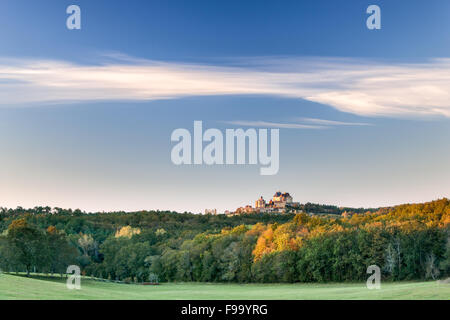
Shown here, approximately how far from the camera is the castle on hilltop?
170375 mm

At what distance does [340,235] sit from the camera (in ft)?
334

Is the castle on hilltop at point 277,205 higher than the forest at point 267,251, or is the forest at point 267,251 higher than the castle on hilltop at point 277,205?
the castle on hilltop at point 277,205

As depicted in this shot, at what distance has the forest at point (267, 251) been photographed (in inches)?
3669

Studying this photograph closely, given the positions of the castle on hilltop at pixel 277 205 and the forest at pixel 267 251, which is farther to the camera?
the castle on hilltop at pixel 277 205

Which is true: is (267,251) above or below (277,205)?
below

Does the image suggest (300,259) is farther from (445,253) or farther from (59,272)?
(59,272)

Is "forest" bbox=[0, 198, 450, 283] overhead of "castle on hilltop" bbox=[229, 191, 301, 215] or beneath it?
beneath

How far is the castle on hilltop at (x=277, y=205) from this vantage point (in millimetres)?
170375

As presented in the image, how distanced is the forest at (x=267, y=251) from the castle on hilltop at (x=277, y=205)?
35621 mm

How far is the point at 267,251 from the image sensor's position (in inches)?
4405

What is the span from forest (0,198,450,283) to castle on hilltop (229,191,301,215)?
3562 cm

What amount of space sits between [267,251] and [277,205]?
64608 mm
